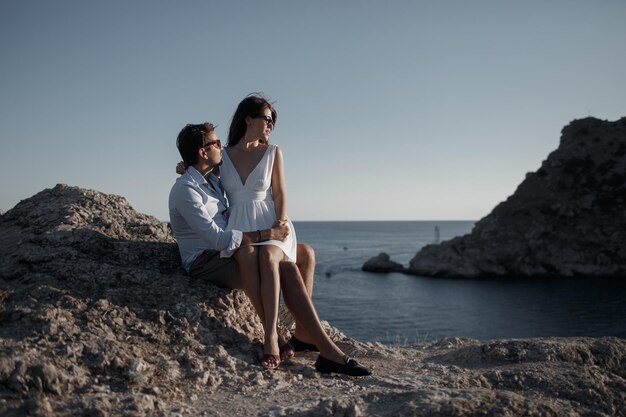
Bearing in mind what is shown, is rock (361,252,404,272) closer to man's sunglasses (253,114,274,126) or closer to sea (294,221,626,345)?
sea (294,221,626,345)

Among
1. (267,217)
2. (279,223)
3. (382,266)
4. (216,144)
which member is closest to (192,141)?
(216,144)

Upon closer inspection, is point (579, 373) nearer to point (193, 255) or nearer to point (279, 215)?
point (279, 215)

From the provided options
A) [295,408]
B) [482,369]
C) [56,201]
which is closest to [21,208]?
[56,201]

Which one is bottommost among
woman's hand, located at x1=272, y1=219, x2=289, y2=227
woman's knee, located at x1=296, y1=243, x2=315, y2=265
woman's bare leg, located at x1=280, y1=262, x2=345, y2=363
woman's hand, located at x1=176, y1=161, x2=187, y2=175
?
woman's bare leg, located at x1=280, y1=262, x2=345, y2=363

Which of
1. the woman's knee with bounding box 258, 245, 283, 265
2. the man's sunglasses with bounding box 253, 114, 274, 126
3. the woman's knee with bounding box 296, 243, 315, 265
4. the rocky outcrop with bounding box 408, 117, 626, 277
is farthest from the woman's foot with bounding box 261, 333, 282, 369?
the rocky outcrop with bounding box 408, 117, 626, 277

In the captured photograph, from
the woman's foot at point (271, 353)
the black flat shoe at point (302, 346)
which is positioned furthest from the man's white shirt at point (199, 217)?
the black flat shoe at point (302, 346)

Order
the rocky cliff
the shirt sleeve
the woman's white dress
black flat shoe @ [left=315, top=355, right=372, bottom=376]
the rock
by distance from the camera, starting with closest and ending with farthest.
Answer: the rocky cliff < black flat shoe @ [left=315, top=355, right=372, bottom=376] < the shirt sleeve < the woman's white dress < the rock

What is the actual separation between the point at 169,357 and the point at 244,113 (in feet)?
7.42

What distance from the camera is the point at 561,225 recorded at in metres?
51.4

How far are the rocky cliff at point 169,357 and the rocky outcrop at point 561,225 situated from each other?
49.1 meters

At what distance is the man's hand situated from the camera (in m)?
4.22

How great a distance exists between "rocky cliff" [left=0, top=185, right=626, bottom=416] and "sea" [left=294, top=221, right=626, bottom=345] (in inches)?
826

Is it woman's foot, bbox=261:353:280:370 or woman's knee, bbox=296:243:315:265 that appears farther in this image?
woman's knee, bbox=296:243:315:265

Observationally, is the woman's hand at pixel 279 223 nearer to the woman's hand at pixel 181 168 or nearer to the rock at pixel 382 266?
the woman's hand at pixel 181 168
